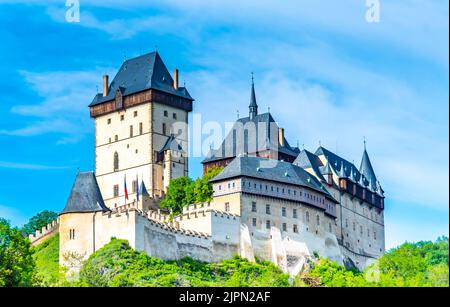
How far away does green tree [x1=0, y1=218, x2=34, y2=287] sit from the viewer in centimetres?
6353

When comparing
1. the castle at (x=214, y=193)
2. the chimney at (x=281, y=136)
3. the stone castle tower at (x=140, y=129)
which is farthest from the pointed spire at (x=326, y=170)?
the stone castle tower at (x=140, y=129)

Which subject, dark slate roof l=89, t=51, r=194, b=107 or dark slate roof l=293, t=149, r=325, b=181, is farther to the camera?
dark slate roof l=89, t=51, r=194, b=107

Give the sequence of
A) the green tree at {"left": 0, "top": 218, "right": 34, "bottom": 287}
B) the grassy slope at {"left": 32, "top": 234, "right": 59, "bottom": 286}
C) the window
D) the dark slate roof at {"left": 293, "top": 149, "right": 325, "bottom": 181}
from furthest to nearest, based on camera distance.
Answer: the dark slate roof at {"left": 293, "top": 149, "right": 325, "bottom": 181}, the window, the grassy slope at {"left": 32, "top": 234, "right": 59, "bottom": 286}, the green tree at {"left": 0, "top": 218, "right": 34, "bottom": 287}

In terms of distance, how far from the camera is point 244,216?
79.9m

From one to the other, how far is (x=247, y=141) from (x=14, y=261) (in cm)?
2906

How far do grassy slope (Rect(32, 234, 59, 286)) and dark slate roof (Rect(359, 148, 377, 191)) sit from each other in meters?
30.9

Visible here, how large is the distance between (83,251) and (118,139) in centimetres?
2553

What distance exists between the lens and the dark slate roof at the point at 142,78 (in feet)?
320

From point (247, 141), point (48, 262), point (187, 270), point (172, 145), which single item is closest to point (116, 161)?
point (172, 145)

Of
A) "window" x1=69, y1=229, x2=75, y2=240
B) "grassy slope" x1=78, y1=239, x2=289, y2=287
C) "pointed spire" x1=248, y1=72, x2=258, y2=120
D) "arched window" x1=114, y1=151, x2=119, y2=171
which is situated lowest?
"grassy slope" x1=78, y1=239, x2=289, y2=287

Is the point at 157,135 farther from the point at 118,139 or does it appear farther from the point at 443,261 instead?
the point at 443,261

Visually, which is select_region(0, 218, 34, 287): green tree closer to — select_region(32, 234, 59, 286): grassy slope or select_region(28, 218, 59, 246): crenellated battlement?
select_region(32, 234, 59, 286): grassy slope

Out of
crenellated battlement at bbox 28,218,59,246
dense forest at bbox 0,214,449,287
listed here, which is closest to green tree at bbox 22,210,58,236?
crenellated battlement at bbox 28,218,59,246

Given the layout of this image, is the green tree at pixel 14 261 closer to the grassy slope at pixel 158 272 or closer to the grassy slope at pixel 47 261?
the grassy slope at pixel 47 261
